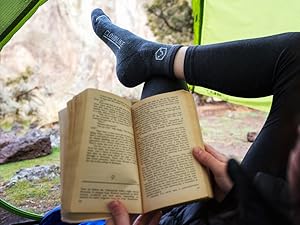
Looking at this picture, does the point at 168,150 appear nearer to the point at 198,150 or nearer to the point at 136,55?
the point at 198,150

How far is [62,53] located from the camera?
62.1 inches

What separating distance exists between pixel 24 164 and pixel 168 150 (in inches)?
29.1

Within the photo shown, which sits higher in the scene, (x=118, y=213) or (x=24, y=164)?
(x=24, y=164)

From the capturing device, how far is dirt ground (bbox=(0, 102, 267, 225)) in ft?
5.05

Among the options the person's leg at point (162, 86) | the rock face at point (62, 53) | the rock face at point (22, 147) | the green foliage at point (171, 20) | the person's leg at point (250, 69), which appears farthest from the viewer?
the green foliage at point (171, 20)

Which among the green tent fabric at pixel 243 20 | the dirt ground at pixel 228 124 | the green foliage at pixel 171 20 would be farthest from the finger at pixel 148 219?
the green foliage at pixel 171 20

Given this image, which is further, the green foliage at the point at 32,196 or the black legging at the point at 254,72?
the green foliage at the point at 32,196

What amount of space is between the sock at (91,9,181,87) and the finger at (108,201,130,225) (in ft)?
1.11

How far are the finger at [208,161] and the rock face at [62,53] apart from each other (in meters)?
0.88

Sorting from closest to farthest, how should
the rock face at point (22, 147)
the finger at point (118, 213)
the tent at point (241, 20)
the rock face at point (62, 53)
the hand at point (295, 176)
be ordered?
the hand at point (295, 176) → the finger at point (118, 213) → the tent at point (241, 20) → the rock face at point (22, 147) → the rock face at point (62, 53)

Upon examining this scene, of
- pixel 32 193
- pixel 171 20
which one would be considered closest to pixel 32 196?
pixel 32 193

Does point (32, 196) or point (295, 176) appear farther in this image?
point (32, 196)

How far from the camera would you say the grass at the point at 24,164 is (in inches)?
48.4

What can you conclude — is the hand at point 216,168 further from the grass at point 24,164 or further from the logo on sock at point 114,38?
the grass at point 24,164
